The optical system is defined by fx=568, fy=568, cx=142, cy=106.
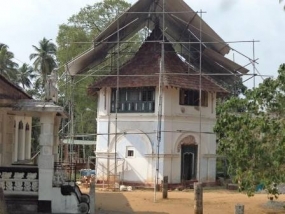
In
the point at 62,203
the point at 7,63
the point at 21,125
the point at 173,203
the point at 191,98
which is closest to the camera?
the point at 62,203

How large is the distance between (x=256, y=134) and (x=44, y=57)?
144 ft

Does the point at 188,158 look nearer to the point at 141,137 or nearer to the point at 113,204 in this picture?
the point at 141,137

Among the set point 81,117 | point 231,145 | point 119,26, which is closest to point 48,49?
point 81,117

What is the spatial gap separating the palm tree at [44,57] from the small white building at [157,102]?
2624 centimetres

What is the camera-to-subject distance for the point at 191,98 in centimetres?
3309

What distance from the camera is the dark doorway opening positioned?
3250cm

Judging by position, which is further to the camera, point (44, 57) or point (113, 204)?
point (44, 57)

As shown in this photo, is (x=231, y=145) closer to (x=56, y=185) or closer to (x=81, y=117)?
(x=56, y=185)

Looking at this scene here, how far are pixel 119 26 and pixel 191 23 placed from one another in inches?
158

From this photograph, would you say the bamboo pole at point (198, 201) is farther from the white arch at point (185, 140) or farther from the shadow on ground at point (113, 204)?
the white arch at point (185, 140)

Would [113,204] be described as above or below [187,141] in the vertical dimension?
below

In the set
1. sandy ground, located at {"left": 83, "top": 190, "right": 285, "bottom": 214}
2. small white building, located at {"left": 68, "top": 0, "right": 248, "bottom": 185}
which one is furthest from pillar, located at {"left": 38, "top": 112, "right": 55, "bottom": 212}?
small white building, located at {"left": 68, "top": 0, "right": 248, "bottom": 185}

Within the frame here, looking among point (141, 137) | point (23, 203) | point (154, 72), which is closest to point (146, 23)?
point (154, 72)

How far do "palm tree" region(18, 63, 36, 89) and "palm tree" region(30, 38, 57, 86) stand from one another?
2.93 m
